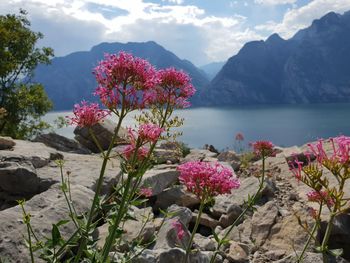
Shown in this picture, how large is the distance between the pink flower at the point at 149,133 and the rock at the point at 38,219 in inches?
120

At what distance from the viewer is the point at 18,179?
11555mm

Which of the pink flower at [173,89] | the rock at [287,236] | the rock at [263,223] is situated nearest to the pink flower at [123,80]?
the pink flower at [173,89]

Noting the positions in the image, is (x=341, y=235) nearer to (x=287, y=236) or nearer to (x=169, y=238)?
(x=287, y=236)

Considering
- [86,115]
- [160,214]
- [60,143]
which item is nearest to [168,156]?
[86,115]

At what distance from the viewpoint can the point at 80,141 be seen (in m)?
23.5

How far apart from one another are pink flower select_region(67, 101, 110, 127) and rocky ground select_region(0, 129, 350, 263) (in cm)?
118

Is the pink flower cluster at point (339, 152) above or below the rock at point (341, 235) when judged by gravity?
above

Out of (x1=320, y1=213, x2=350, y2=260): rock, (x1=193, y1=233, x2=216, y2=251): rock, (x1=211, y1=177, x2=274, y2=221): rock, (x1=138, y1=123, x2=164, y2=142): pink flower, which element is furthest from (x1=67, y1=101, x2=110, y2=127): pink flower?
(x1=211, y1=177, x2=274, y2=221): rock

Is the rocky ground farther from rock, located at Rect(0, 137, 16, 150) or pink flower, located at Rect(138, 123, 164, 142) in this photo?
pink flower, located at Rect(138, 123, 164, 142)

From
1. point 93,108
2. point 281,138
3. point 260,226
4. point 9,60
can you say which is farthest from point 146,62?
point 281,138

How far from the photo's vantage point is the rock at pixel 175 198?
13320 mm

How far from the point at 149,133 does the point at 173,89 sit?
1195 mm

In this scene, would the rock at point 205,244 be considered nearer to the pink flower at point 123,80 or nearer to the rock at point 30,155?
the pink flower at point 123,80

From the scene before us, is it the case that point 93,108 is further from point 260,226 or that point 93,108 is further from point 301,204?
point 301,204
